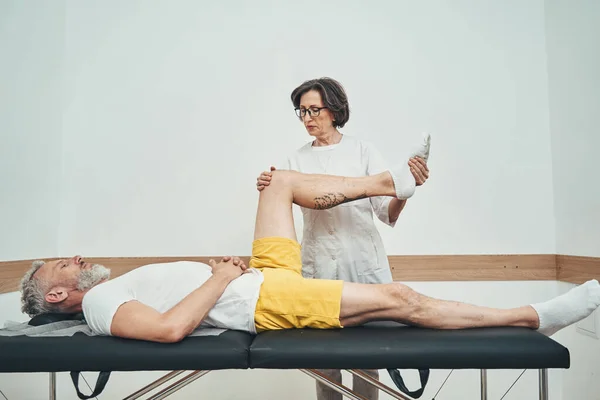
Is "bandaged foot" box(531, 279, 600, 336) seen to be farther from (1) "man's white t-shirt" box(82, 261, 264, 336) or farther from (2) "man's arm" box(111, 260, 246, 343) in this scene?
(2) "man's arm" box(111, 260, 246, 343)

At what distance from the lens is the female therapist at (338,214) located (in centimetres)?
215

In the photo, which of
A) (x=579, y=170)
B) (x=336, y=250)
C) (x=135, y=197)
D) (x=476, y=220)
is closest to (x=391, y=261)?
(x=476, y=220)

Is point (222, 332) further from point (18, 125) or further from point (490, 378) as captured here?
point (490, 378)

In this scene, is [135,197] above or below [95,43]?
below

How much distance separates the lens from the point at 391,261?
278 cm

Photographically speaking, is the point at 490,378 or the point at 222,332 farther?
the point at 490,378

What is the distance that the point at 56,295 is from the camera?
1.77 metres

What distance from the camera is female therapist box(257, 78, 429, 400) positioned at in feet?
7.07

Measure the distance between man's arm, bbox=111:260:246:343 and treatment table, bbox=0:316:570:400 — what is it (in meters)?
0.03

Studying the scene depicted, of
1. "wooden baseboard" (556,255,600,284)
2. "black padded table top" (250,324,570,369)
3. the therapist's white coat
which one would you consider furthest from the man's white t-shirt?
"wooden baseboard" (556,255,600,284)

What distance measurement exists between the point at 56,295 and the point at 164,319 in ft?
1.76

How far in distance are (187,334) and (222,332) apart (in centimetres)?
13

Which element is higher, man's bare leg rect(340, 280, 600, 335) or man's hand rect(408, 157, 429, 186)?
man's hand rect(408, 157, 429, 186)

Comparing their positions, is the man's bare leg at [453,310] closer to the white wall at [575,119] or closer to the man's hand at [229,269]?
the man's hand at [229,269]
